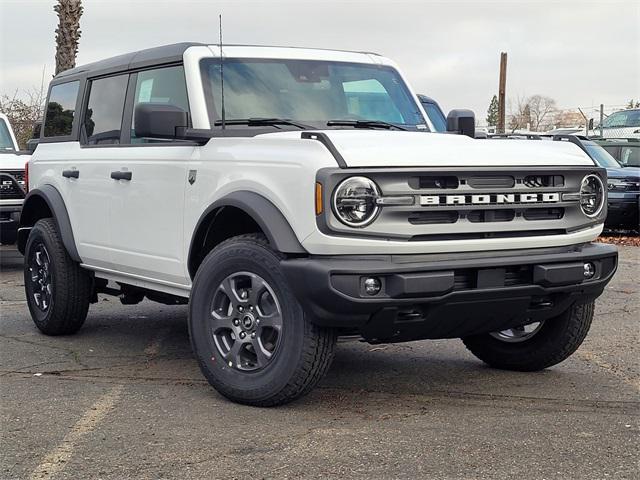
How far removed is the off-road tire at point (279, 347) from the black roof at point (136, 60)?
151 cm

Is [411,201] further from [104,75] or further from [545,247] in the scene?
[104,75]

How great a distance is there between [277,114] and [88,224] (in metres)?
1.71

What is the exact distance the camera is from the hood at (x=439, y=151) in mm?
4574

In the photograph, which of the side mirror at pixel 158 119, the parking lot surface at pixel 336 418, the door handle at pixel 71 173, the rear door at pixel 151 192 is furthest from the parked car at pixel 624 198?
the side mirror at pixel 158 119

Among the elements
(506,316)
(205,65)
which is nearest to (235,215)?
(205,65)

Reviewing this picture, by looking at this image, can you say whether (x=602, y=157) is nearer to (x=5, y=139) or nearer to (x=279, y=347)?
(x=5, y=139)

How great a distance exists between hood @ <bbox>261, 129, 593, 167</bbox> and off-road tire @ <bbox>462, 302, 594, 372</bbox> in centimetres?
94

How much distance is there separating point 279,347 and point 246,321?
0.95 ft

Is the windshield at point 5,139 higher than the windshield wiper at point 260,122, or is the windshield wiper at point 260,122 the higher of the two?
the windshield wiper at point 260,122

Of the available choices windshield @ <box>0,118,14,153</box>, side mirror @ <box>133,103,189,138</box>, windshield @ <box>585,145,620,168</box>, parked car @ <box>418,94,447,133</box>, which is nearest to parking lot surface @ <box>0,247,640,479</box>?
side mirror @ <box>133,103,189,138</box>

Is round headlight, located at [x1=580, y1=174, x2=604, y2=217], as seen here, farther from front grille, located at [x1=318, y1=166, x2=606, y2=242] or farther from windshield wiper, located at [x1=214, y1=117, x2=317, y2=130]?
windshield wiper, located at [x1=214, y1=117, x2=317, y2=130]

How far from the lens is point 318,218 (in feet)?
14.7

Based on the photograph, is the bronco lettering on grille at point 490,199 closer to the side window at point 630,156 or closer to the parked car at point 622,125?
the side window at point 630,156

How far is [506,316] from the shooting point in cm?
496
